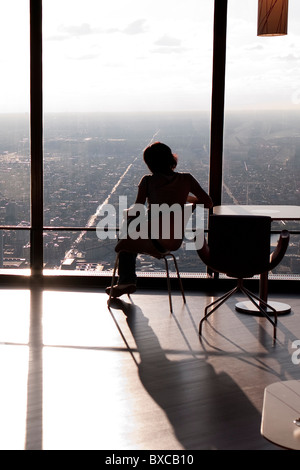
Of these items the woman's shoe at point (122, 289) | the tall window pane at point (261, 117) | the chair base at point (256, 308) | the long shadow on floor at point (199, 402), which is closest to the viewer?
the long shadow on floor at point (199, 402)

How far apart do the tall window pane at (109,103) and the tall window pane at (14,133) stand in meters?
0.19

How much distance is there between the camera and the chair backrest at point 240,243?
182 inches

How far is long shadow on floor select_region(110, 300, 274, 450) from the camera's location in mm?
3064

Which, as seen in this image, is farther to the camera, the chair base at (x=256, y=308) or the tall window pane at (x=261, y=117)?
the tall window pane at (x=261, y=117)

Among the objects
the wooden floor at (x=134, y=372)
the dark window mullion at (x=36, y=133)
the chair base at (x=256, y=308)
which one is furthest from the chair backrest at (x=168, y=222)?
the dark window mullion at (x=36, y=133)

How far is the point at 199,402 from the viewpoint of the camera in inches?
138

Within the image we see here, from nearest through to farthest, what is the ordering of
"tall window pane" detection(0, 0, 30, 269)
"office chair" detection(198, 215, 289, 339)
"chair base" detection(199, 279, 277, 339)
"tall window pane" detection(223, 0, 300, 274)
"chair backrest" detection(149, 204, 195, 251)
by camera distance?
"office chair" detection(198, 215, 289, 339) → "chair base" detection(199, 279, 277, 339) → "chair backrest" detection(149, 204, 195, 251) → "tall window pane" detection(223, 0, 300, 274) → "tall window pane" detection(0, 0, 30, 269)

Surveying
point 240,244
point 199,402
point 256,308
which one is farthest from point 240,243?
point 199,402

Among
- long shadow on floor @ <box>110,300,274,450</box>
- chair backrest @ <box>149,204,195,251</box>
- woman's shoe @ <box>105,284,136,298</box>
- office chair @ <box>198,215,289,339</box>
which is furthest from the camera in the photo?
woman's shoe @ <box>105,284,136,298</box>

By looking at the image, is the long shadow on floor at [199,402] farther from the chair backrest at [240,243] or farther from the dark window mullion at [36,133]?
the dark window mullion at [36,133]

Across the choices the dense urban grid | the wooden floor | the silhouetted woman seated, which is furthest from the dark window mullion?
the silhouetted woman seated

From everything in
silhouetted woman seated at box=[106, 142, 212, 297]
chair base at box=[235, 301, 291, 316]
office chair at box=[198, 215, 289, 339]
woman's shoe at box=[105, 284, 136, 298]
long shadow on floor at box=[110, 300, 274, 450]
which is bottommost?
long shadow on floor at box=[110, 300, 274, 450]

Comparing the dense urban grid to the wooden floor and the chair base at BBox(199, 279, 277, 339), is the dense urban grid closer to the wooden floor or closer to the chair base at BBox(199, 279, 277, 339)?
the wooden floor
